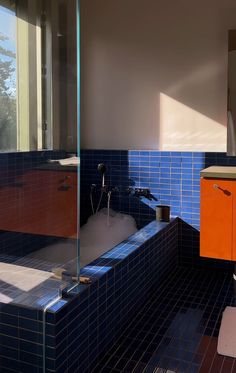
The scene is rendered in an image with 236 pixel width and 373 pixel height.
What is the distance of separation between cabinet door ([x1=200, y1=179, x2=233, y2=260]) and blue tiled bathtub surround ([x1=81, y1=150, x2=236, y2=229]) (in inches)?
27.4

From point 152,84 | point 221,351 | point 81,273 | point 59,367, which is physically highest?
point 152,84

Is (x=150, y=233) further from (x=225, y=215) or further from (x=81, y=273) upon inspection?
(x=81, y=273)

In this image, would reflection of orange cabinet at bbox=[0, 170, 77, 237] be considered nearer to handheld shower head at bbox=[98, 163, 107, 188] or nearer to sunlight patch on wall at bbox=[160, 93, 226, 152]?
handheld shower head at bbox=[98, 163, 107, 188]

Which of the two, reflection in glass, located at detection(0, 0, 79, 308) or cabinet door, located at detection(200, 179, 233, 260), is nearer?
reflection in glass, located at detection(0, 0, 79, 308)

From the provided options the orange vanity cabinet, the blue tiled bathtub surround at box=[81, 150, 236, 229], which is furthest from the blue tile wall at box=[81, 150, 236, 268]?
the orange vanity cabinet

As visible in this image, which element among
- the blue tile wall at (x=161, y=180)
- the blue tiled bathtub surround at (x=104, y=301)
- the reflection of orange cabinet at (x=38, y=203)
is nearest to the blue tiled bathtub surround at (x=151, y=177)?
the blue tile wall at (x=161, y=180)

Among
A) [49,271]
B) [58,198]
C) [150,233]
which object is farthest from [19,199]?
[150,233]

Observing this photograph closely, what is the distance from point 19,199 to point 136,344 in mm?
1010

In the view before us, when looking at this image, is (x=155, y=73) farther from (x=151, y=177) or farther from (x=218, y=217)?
(x=218, y=217)

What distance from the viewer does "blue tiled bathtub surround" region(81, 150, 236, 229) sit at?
3082 millimetres

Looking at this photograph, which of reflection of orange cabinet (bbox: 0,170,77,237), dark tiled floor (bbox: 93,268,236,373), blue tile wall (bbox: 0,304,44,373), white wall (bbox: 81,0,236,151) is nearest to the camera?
blue tile wall (bbox: 0,304,44,373)

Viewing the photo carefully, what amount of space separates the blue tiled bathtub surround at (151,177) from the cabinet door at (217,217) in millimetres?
696

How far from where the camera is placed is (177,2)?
123 inches

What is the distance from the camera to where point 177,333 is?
2.08m
